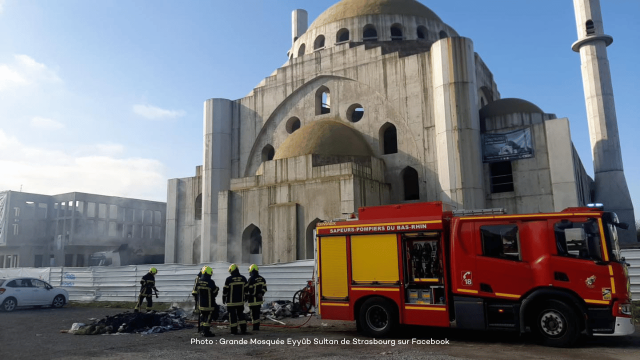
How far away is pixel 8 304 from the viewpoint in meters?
17.4

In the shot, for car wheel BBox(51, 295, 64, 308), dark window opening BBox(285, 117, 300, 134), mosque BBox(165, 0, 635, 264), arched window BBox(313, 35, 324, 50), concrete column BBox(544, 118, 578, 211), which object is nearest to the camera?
car wheel BBox(51, 295, 64, 308)

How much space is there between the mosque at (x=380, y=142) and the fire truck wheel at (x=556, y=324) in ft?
41.7

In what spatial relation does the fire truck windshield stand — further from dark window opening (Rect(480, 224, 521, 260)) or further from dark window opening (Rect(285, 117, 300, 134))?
dark window opening (Rect(285, 117, 300, 134))

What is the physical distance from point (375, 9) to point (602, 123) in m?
15.8

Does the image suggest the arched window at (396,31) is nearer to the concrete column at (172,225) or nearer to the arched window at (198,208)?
the arched window at (198,208)

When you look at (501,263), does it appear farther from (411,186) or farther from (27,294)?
(411,186)

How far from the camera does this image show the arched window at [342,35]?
3231 cm

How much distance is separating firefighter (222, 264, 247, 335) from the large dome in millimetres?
25025

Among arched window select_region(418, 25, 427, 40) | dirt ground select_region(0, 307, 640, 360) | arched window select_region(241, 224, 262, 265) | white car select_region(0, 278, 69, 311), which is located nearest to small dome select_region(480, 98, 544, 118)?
arched window select_region(418, 25, 427, 40)

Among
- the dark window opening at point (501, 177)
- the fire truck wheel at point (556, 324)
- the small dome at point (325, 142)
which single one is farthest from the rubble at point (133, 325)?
the dark window opening at point (501, 177)

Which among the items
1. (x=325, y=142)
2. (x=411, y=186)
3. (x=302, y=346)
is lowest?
(x=302, y=346)

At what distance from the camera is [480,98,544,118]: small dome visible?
81.3ft

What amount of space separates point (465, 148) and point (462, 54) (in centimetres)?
466

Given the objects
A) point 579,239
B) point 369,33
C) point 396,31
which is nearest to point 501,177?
point 396,31
